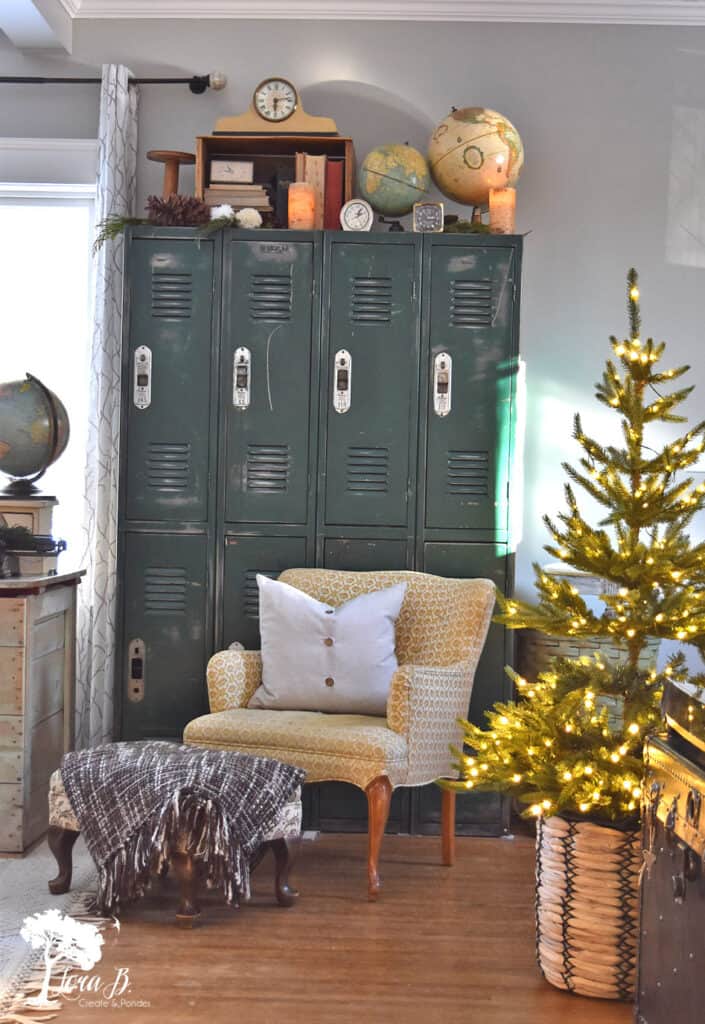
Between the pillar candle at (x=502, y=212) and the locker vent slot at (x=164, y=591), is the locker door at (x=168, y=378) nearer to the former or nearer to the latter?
the locker vent slot at (x=164, y=591)

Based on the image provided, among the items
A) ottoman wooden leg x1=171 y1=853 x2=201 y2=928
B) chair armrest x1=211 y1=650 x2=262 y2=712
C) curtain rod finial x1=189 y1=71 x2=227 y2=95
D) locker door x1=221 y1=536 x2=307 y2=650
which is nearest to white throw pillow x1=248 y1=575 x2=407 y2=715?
chair armrest x1=211 y1=650 x2=262 y2=712

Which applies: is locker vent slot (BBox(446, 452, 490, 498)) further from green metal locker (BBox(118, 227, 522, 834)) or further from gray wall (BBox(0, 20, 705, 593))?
gray wall (BBox(0, 20, 705, 593))

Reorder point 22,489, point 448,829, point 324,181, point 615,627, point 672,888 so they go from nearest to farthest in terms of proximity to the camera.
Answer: point 672,888, point 615,627, point 448,829, point 22,489, point 324,181

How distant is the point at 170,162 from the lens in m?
4.39

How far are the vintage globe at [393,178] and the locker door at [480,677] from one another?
1.26 m

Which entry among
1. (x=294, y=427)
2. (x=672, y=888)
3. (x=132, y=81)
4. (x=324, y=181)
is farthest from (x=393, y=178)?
(x=672, y=888)

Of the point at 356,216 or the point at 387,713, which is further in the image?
the point at 356,216

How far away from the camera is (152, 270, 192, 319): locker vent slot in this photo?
4.18 metres

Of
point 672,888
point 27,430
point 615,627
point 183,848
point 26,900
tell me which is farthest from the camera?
point 27,430

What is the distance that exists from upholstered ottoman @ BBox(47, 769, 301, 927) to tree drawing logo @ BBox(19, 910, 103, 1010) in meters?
0.24

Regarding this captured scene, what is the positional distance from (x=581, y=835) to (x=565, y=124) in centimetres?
296

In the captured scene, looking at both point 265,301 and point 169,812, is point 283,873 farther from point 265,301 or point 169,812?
point 265,301

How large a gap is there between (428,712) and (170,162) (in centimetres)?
226

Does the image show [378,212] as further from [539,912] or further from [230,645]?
[539,912]
